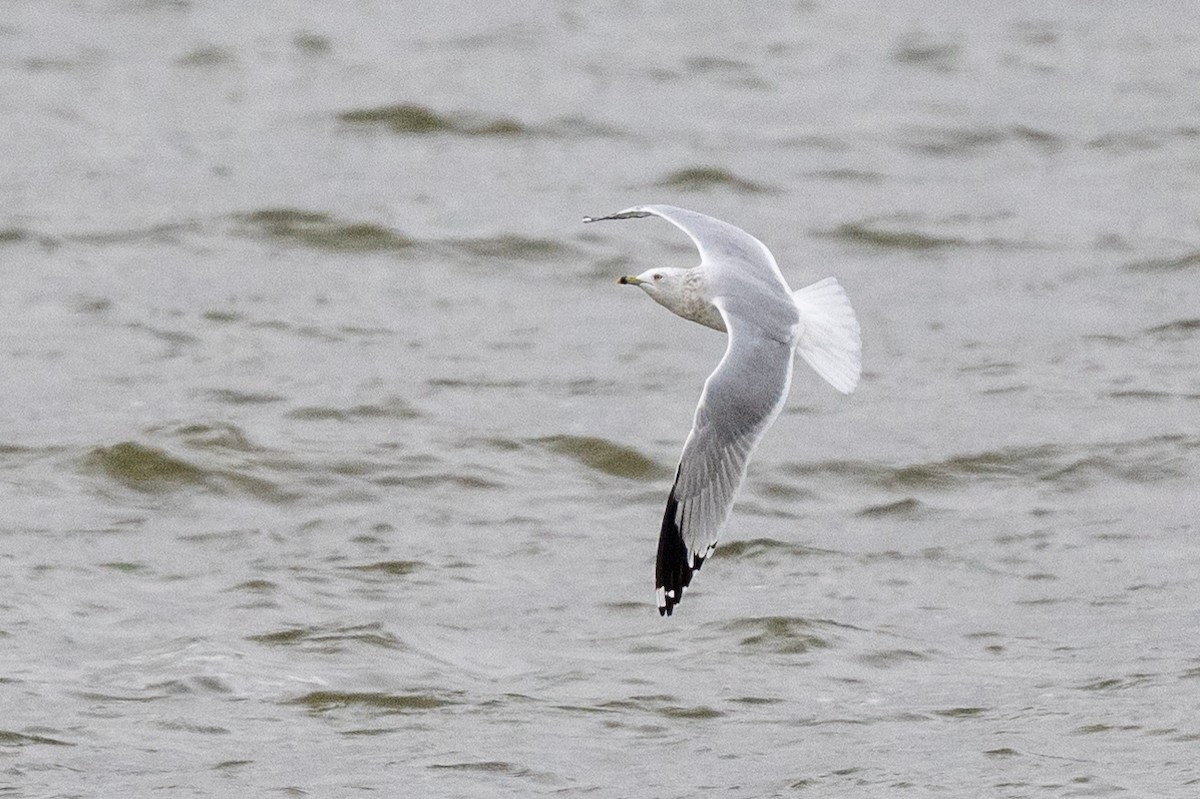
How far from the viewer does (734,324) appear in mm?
5855

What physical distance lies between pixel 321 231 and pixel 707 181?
1938 mm

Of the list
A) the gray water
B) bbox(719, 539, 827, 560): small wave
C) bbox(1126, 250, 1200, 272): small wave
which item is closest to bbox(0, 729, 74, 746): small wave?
the gray water

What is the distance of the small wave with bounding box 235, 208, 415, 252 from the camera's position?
1066cm

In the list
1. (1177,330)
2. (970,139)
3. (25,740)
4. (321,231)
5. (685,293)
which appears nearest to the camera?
(25,740)

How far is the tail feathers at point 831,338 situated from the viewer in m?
5.81

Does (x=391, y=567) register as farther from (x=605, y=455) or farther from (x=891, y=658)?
(x=891, y=658)

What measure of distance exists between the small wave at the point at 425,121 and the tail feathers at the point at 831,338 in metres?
6.05

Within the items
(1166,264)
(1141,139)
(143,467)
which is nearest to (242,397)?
(143,467)

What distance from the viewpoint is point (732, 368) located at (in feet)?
18.6

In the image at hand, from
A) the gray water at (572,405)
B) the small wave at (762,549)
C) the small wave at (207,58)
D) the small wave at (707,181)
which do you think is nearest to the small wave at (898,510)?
the gray water at (572,405)

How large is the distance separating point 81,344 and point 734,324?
164 inches

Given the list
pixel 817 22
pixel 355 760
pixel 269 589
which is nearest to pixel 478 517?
pixel 269 589

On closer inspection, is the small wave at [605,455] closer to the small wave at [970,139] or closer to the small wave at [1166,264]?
the small wave at [1166,264]

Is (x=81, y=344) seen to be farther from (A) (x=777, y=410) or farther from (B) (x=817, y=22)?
(B) (x=817, y=22)
